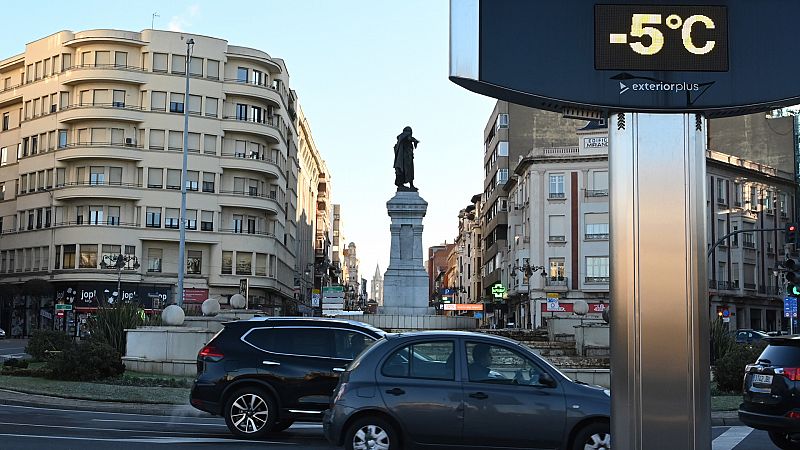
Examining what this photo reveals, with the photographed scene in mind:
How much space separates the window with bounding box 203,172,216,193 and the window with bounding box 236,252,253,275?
530 centimetres

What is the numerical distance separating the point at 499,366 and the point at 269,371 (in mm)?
4348

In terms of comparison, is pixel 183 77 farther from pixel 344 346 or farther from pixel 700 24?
pixel 700 24

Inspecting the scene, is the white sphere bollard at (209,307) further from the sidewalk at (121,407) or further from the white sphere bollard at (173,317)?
the sidewalk at (121,407)

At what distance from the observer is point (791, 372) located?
12.0 meters

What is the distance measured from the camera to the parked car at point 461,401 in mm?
10062

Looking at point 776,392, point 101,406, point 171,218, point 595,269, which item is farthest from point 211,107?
point 776,392

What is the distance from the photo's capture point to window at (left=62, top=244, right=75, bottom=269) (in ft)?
223

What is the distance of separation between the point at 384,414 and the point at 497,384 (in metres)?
1.25

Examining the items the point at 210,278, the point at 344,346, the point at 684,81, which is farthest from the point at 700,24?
the point at 210,278

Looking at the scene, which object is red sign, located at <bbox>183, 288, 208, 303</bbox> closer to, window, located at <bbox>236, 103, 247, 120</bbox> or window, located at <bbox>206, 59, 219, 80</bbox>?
window, located at <bbox>236, 103, 247, 120</bbox>

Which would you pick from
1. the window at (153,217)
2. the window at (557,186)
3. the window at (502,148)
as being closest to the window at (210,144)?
the window at (153,217)

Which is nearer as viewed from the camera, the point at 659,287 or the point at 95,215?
the point at 659,287

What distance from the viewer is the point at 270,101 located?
74.8 meters

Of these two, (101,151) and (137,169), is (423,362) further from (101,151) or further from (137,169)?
(137,169)
